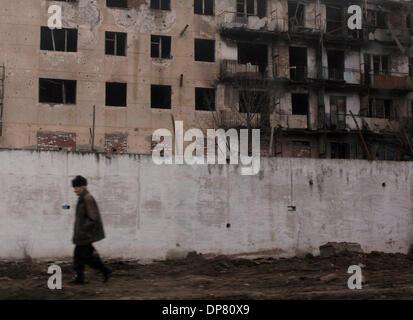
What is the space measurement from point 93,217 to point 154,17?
2360 centimetres

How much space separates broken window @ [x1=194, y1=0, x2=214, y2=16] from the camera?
31.7 meters

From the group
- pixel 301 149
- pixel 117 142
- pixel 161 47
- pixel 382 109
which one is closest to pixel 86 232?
pixel 117 142

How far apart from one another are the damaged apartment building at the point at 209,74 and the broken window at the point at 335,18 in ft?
0.21

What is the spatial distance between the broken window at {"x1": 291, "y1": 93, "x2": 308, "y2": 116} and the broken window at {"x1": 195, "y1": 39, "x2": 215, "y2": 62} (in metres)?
5.58

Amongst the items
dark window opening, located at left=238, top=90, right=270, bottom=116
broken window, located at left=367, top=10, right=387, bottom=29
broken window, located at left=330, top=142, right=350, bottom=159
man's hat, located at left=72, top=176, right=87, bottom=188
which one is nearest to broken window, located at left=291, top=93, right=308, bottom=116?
broken window, located at left=330, top=142, right=350, bottom=159

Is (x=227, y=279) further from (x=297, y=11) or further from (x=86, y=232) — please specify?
(x=297, y=11)

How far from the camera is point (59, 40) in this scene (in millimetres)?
29641

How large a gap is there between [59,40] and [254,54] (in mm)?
11463

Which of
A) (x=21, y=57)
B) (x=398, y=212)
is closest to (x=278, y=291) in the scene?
(x=398, y=212)

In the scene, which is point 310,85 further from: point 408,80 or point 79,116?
point 79,116

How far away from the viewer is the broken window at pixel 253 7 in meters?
32.6

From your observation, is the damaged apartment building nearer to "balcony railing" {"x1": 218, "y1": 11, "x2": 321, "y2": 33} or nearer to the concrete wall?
"balcony railing" {"x1": 218, "y1": 11, "x2": 321, "y2": 33}

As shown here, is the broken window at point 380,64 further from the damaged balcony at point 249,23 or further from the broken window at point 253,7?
the broken window at point 253,7

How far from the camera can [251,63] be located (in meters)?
32.7
